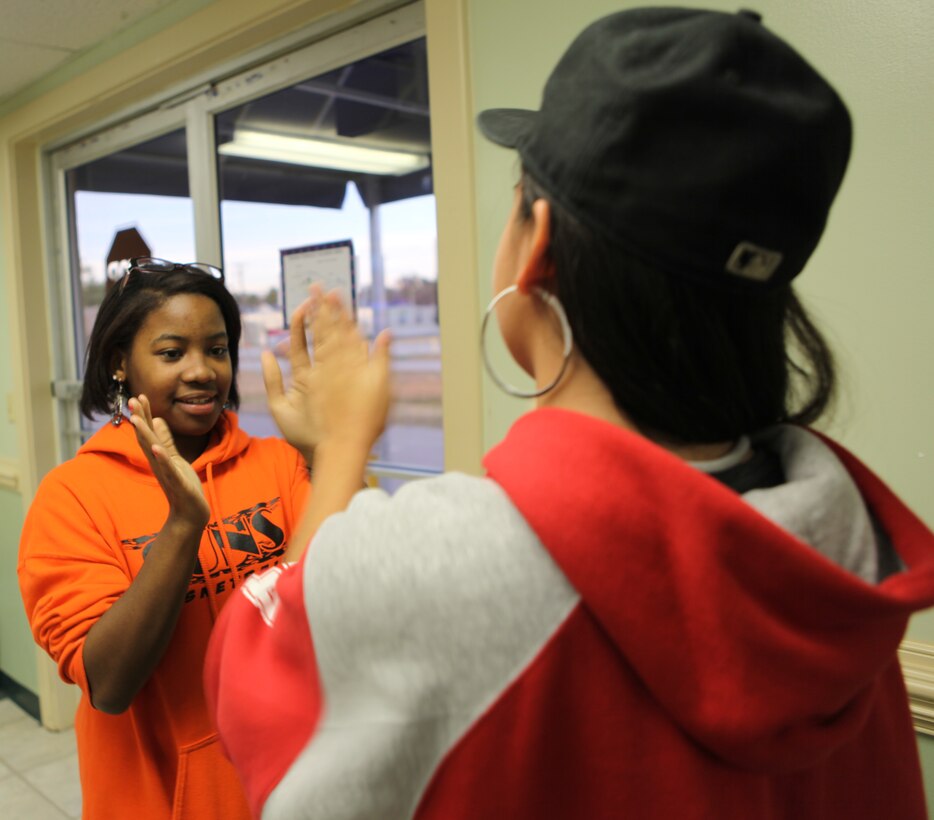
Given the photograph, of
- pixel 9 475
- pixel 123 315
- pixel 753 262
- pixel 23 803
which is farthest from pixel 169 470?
pixel 9 475

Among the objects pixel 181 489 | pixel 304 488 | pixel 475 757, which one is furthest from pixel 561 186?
pixel 304 488

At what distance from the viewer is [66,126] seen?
2.93 metres

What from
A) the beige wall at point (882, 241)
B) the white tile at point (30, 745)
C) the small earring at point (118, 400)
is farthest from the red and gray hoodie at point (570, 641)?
the white tile at point (30, 745)

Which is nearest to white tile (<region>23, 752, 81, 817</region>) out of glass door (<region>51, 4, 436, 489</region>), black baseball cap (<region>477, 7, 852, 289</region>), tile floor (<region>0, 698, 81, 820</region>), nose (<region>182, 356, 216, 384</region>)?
tile floor (<region>0, 698, 81, 820</region>)

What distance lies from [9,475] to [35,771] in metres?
1.22

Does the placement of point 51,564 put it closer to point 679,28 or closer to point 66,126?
point 679,28

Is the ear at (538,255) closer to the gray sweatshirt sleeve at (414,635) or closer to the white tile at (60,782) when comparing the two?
the gray sweatshirt sleeve at (414,635)

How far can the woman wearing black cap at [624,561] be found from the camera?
Result: 48 cm

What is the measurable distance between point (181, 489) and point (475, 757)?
639 mm

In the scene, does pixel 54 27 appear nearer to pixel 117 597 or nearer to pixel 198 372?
pixel 198 372

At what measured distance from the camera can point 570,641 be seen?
1.61 feet

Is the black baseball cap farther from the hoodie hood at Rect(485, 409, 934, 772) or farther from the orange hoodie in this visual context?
the orange hoodie

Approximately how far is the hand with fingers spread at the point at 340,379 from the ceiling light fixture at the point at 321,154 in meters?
1.33

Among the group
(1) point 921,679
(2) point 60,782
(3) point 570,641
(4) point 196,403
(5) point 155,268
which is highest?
(5) point 155,268
